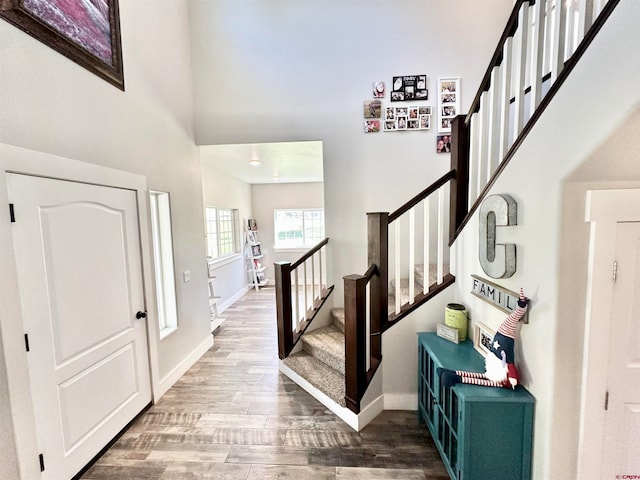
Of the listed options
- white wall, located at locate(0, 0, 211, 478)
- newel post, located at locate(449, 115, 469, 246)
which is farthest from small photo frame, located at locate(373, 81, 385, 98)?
white wall, located at locate(0, 0, 211, 478)

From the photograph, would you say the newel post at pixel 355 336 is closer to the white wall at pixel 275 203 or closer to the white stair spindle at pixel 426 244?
the white stair spindle at pixel 426 244

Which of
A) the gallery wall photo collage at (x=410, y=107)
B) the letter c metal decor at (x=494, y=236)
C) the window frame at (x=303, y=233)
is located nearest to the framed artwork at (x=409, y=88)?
the gallery wall photo collage at (x=410, y=107)

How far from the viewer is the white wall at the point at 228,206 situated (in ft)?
15.8

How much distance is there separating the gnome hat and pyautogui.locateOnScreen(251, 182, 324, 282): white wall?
5697mm

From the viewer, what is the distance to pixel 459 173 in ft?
7.24

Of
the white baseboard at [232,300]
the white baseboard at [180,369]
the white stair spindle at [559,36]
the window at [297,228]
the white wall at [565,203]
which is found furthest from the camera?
the window at [297,228]

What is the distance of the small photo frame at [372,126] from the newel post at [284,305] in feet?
5.80

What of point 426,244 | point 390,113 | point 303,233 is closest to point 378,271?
point 426,244

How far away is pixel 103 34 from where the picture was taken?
1953 millimetres

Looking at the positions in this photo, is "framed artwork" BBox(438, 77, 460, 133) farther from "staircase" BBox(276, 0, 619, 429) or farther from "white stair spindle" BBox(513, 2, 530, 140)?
"white stair spindle" BBox(513, 2, 530, 140)

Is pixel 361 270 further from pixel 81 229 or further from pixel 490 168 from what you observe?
pixel 81 229

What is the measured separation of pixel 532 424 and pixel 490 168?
1487mm

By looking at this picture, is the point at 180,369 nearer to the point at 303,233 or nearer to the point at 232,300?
the point at 232,300

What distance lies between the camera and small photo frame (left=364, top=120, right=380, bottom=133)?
10.0 feet
